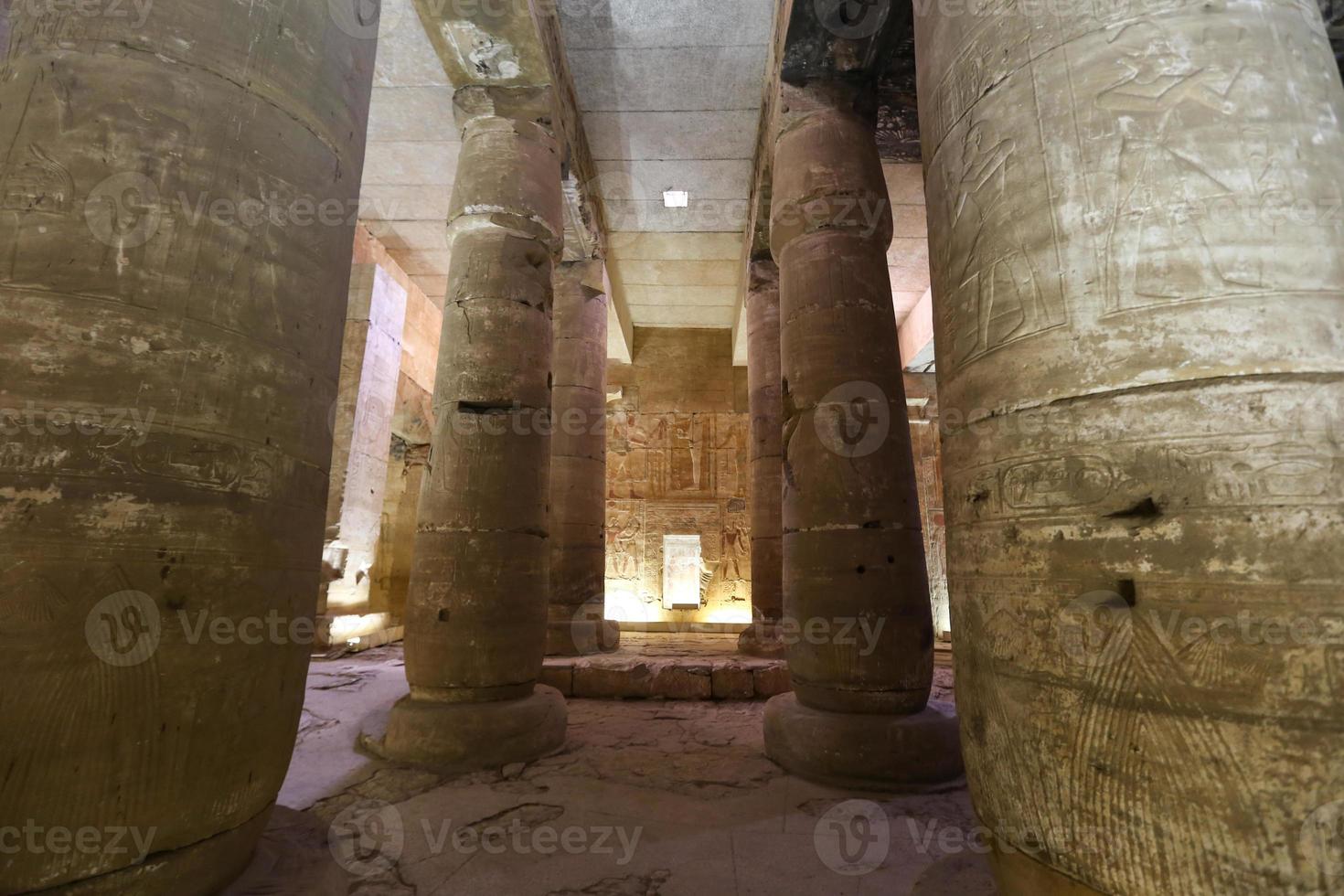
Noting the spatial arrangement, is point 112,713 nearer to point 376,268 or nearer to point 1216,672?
point 1216,672

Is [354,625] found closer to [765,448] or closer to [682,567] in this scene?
[765,448]

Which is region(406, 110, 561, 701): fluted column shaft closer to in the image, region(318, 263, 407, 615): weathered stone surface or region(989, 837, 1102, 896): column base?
region(989, 837, 1102, 896): column base

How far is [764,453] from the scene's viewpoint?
8273 mm

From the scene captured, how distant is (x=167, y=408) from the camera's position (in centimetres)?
165

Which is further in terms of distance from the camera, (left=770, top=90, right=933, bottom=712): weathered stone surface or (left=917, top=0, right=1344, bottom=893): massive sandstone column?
(left=770, top=90, right=933, bottom=712): weathered stone surface

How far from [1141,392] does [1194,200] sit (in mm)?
433

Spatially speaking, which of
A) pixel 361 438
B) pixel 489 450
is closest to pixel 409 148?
pixel 361 438

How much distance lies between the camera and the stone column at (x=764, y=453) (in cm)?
775

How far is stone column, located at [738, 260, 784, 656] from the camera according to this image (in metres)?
7.75

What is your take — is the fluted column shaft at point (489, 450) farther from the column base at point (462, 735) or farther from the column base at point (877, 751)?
the column base at point (877, 751)

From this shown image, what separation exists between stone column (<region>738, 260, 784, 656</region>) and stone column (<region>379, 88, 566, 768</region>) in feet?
12.3

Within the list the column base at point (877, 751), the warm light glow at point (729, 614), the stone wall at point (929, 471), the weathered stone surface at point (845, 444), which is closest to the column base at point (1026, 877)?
the column base at point (877, 751)

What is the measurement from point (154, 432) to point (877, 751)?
3506 millimetres

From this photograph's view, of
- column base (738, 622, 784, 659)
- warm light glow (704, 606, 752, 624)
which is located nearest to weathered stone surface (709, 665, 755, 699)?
column base (738, 622, 784, 659)
